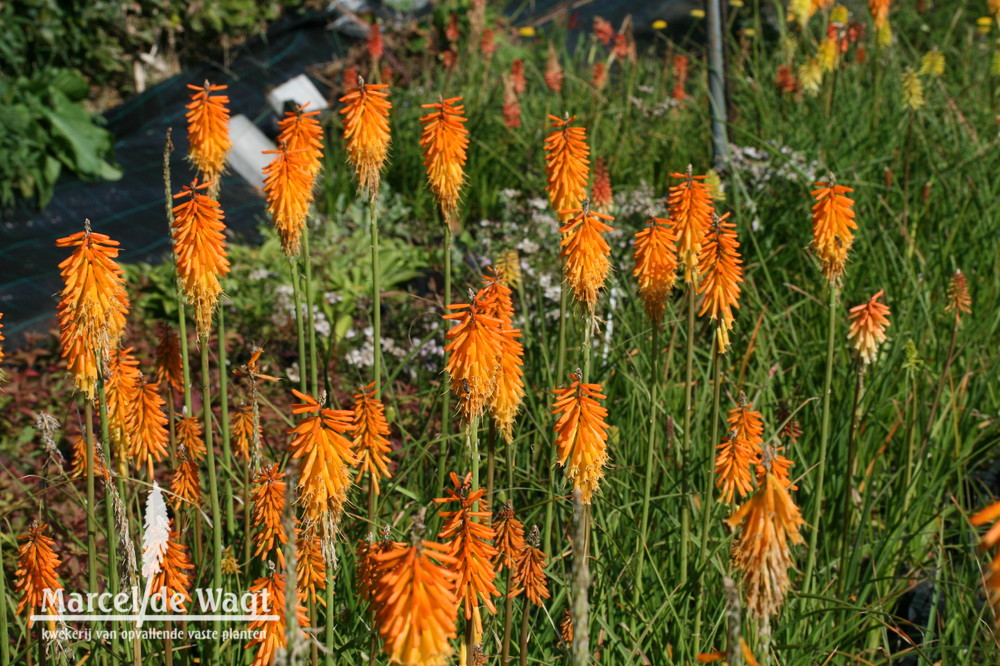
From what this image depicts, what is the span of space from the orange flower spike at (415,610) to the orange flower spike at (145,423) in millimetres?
1235

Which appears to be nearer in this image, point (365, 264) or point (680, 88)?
point (365, 264)

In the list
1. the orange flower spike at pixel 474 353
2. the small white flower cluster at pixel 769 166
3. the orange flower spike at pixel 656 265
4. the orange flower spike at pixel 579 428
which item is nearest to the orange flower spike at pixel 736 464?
the orange flower spike at pixel 656 265

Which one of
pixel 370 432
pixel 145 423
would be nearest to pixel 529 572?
pixel 370 432

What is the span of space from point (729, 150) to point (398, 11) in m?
4.70

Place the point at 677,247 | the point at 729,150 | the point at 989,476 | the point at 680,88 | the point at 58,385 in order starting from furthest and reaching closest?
the point at 680,88 < the point at 729,150 < the point at 58,385 < the point at 989,476 < the point at 677,247

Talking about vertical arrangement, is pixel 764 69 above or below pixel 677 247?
above

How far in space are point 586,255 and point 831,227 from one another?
0.69 meters

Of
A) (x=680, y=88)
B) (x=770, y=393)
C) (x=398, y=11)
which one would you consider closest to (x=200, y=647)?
(x=770, y=393)

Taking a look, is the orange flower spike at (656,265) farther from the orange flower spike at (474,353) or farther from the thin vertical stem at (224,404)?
the thin vertical stem at (224,404)

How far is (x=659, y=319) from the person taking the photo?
2.61 metres

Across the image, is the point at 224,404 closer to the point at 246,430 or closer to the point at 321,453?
the point at 246,430

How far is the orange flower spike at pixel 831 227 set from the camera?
8.72 ft

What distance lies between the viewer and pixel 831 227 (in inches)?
104

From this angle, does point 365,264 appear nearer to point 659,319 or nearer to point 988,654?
point 659,319
